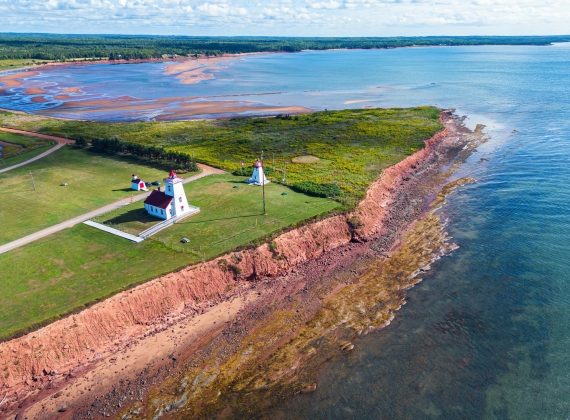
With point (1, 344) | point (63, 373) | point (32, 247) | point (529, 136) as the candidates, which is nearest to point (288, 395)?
point (63, 373)

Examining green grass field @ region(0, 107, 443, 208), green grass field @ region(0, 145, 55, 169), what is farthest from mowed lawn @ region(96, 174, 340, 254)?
green grass field @ region(0, 145, 55, 169)

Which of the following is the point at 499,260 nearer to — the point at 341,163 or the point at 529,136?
the point at 341,163

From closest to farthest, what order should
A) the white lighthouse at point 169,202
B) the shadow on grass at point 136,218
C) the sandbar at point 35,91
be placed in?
the white lighthouse at point 169,202 < the shadow on grass at point 136,218 < the sandbar at point 35,91

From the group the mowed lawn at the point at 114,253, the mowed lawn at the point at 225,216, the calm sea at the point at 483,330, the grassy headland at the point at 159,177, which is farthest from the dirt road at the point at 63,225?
the calm sea at the point at 483,330

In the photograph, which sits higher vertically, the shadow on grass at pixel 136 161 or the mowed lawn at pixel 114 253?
the mowed lawn at pixel 114 253

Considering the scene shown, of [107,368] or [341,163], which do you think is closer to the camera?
[107,368]

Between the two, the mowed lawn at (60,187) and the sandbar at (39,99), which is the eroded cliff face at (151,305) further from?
the sandbar at (39,99)
